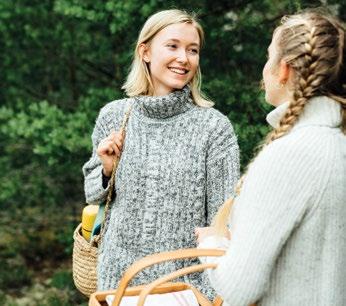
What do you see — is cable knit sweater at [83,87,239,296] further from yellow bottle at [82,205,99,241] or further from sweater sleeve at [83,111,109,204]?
yellow bottle at [82,205,99,241]

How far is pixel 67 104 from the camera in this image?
20.2ft

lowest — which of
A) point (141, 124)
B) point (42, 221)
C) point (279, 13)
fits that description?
point (42, 221)

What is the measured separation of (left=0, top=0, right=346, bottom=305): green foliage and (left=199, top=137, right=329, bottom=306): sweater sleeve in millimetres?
2220

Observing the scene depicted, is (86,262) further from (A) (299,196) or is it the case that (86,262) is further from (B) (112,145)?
(A) (299,196)

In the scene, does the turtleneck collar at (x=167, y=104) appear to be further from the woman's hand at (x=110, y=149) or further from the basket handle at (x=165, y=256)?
the basket handle at (x=165, y=256)

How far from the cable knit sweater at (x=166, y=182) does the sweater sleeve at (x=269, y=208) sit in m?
0.88

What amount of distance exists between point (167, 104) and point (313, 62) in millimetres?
1027

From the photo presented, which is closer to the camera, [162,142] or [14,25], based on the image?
[162,142]

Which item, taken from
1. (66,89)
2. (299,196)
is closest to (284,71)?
(299,196)

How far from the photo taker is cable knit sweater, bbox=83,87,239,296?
262 centimetres

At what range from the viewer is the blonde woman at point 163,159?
2625 mm

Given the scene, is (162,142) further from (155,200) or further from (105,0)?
(105,0)

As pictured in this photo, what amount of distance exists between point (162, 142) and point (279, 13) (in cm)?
222

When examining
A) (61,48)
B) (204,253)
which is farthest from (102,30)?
(204,253)
